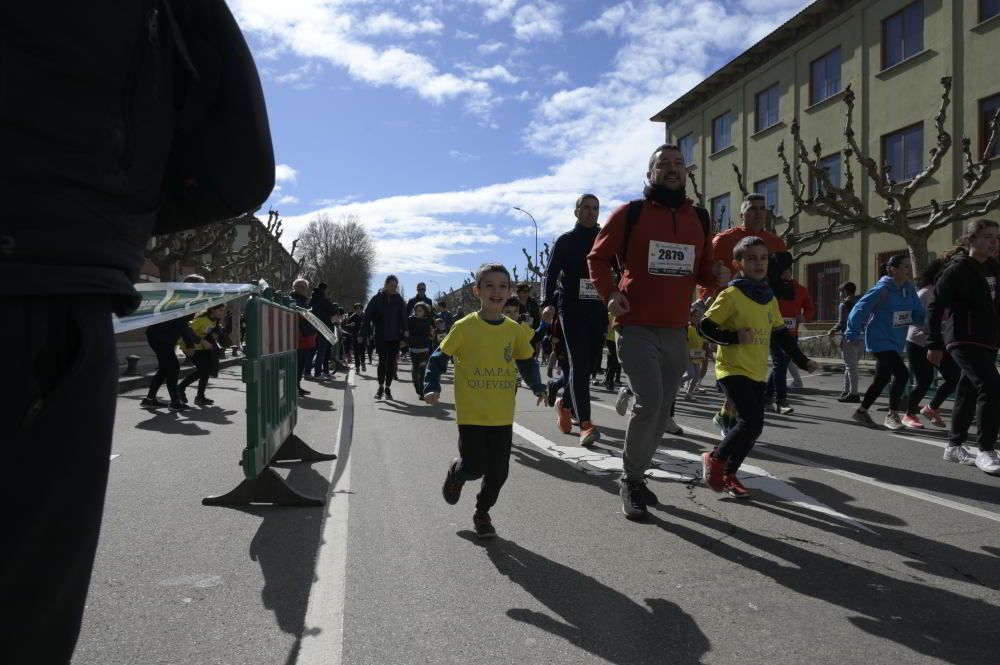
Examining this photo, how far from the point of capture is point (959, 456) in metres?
6.38

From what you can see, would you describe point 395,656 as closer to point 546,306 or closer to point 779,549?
point 779,549

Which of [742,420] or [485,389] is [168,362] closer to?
[485,389]

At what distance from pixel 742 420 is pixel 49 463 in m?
4.38

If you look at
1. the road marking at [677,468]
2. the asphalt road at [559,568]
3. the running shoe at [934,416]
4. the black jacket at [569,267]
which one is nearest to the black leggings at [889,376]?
the running shoe at [934,416]

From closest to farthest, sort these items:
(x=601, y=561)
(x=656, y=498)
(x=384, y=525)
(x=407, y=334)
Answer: (x=601, y=561) → (x=384, y=525) → (x=656, y=498) → (x=407, y=334)

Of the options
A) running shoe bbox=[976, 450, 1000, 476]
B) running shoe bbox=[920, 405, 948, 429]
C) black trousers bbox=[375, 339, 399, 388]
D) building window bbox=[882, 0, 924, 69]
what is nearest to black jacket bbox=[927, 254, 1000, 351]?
running shoe bbox=[976, 450, 1000, 476]

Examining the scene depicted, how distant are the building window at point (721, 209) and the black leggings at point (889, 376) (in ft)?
80.4

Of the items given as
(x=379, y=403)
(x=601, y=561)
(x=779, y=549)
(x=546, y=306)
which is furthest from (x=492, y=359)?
(x=379, y=403)

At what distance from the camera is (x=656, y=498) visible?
483 cm

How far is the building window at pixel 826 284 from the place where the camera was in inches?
1043

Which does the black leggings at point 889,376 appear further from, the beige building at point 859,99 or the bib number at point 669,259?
the beige building at point 859,99

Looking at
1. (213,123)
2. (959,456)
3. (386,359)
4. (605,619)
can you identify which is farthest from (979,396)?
(386,359)

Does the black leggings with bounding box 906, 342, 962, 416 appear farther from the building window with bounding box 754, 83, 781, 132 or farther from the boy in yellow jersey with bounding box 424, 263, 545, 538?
the building window with bounding box 754, 83, 781, 132

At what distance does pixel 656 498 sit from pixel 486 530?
1.18 metres
